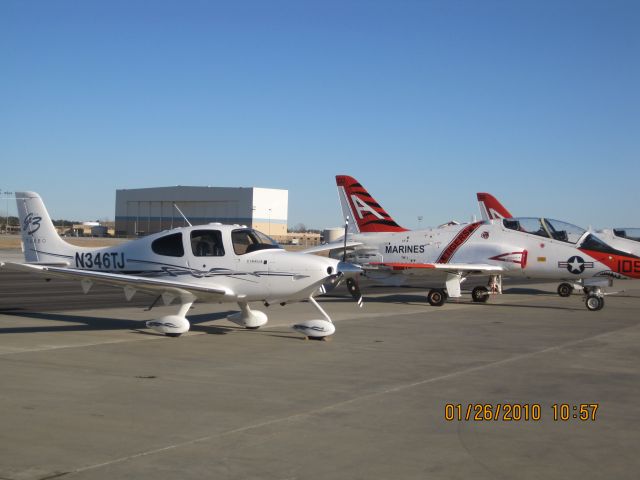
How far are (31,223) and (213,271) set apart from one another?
15.3 ft

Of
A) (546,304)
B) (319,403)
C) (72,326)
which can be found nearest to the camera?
(319,403)

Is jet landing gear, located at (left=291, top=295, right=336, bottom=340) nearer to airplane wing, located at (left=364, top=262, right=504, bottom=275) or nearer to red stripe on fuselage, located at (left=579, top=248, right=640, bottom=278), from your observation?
airplane wing, located at (left=364, top=262, right=504, bottom=275)

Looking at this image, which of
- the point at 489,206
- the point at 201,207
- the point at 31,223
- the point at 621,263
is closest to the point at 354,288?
the point at 31,223

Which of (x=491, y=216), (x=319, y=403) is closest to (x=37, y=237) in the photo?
(x=319, y=403)

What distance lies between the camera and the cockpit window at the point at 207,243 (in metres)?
13.4

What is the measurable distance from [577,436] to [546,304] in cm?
1643

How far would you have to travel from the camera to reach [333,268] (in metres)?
12.4

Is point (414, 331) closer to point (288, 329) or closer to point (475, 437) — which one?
point (288, 329)

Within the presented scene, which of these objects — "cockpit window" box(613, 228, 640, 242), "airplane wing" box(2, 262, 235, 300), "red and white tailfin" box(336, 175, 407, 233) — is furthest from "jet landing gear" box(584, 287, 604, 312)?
"airplane wing" box(2, 262, 235, 300)

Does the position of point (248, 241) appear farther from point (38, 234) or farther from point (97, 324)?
point (38, 234)

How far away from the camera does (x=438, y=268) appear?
20766mm

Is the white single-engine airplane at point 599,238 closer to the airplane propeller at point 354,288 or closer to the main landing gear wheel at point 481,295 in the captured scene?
the main landing gear wheel at point 481,295

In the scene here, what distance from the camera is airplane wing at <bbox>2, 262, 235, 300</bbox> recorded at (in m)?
12.3
